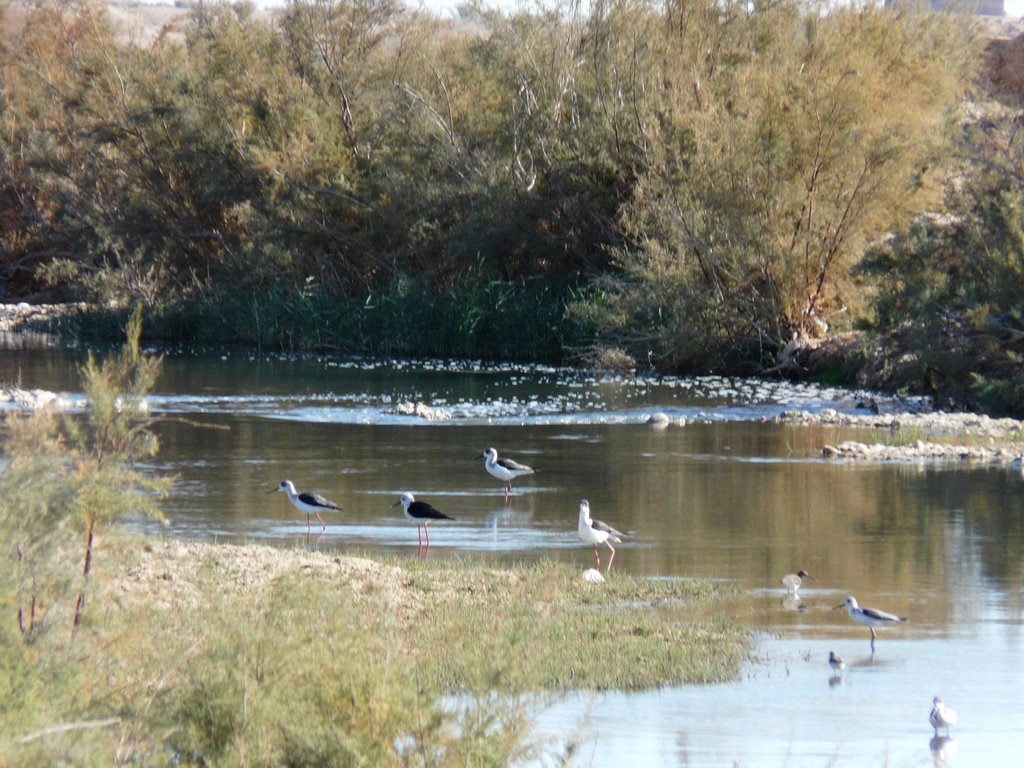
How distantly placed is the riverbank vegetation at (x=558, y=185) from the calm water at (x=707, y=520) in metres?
2.66

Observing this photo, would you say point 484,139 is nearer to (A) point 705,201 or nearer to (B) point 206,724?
(A) point 705,201

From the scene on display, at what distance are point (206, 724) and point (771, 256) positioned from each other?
2612 cm

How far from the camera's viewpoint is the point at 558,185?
36344 millimetres

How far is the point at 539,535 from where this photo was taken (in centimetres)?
1391

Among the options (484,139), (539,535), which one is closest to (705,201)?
(484,139)

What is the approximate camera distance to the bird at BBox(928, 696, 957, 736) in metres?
7.77

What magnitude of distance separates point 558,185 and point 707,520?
22.4 metres

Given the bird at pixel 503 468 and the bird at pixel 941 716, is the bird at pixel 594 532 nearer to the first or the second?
the bird at pixel 503 468

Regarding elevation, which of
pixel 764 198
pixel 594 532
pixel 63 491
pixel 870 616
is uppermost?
pixel 764 198

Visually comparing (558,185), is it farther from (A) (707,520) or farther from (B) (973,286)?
(A) (707,520)

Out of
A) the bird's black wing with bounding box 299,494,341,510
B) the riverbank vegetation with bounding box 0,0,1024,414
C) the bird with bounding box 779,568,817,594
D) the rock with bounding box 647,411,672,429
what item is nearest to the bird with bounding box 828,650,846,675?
the bird with bounding box 779,568,817,594

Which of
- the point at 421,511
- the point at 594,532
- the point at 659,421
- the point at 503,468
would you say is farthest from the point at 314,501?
the point at 659,421

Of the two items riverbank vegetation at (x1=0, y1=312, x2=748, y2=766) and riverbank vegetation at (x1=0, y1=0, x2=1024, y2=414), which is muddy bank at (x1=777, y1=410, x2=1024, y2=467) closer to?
riverbank vegetation at (x1=0, y1=0, x2=1024, y2=414)

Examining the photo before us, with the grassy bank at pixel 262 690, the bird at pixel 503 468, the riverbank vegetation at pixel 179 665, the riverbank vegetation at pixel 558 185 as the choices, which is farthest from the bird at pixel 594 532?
the riverbank vegetation at pixel 558 185
